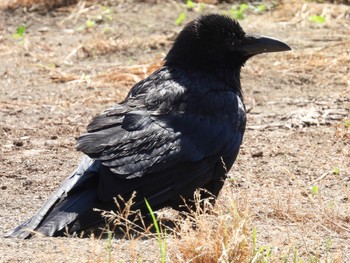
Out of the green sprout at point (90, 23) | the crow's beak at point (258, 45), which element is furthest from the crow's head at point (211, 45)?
the green sprout at point (90, 23)

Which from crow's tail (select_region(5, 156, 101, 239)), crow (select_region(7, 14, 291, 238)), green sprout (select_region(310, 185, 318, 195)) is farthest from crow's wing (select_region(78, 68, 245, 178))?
green sprout (select_region(310, 185, 318, 195))

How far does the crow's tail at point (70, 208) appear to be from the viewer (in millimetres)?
5527

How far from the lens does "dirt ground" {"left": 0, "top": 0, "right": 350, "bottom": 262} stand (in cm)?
536

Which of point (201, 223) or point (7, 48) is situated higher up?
point (201, 223)

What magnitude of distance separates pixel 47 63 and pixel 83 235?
593 cm

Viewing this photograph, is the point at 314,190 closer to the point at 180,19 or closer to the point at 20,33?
the point at 180,19

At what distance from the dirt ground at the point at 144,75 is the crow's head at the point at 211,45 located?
865 millimetres

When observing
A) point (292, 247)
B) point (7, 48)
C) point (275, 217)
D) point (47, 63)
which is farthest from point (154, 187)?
point (7, 48)

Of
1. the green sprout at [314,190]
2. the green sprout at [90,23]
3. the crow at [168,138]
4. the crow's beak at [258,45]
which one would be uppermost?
the crow's beak at [258,45]

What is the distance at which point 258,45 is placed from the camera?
22.2 ft

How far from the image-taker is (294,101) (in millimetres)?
9406

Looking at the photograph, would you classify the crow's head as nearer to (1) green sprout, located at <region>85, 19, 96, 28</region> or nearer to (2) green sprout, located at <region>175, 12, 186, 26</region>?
(2) green sprout, located at <region>175, 12, 186, 26</region>

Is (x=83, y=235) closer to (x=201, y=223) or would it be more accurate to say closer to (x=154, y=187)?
(x=154, y=187)

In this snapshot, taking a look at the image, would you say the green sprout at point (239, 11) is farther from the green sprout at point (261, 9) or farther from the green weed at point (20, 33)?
the green weed at point (20, 33)
